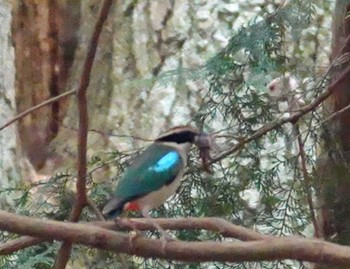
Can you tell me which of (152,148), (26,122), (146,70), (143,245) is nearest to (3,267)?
(152,148)

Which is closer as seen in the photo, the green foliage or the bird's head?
the bird's head

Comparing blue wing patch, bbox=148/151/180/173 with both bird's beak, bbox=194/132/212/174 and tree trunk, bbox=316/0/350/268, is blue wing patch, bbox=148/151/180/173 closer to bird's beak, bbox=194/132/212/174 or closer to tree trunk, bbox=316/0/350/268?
bird's beak, bbox=194/132/212/174

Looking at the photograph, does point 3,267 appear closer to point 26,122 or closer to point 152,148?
point 152,148

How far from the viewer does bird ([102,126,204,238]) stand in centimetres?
142

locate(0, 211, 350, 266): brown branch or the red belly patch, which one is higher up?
the red belly patch

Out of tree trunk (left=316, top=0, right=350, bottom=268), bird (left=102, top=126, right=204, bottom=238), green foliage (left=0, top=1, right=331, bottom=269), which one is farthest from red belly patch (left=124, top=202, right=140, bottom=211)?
tree trunk (left=316, top=0, right=350, bottom=268)

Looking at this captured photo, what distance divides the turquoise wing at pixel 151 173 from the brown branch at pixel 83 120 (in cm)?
6

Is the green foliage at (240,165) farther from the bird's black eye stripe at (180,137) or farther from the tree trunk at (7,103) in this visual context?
the tree trunk at (7,103)

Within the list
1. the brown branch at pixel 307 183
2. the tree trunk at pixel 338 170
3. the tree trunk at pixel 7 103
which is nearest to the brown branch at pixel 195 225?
the brown branch at pixel 307 183

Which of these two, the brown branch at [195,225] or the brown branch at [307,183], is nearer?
the brown branch at [195,225]

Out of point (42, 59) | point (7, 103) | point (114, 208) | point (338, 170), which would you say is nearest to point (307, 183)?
point (338, 170)

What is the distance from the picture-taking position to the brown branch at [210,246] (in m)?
1.20

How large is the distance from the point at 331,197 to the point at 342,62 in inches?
11.9

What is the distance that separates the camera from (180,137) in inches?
58.9
